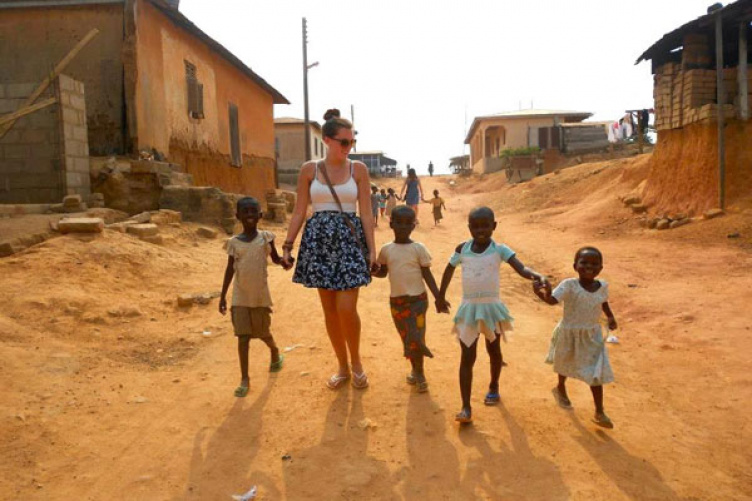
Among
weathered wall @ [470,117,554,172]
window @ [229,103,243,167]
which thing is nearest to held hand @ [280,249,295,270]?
window @ [229,103,243,167]

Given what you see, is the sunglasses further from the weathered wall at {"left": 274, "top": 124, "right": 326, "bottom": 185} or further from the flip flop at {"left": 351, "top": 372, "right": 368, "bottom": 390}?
the weathered wall at {"left": 274, "top": 124, "right": 326, "bottom": 185}

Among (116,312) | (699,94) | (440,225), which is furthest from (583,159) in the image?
(116,312)

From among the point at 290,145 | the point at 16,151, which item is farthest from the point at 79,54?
the point at 290,145

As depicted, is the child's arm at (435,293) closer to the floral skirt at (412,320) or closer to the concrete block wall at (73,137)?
the floral skirt at (412,320)

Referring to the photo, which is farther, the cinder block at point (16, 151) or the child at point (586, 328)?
the cinder block at point (16, 151)

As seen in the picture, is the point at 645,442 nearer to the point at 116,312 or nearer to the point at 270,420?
the point at 270,420

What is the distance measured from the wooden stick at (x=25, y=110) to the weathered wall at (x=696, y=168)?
1112 cm

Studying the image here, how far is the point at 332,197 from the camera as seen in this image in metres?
3.40

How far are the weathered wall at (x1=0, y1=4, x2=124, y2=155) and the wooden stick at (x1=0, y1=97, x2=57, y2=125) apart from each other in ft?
6.16

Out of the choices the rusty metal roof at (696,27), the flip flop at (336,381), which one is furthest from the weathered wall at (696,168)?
the flip flop at (336,381)

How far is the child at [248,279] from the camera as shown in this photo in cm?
366

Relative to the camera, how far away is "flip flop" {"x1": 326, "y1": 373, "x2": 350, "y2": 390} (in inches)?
142

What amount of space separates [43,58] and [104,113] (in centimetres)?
150

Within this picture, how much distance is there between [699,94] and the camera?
10.2 meters
